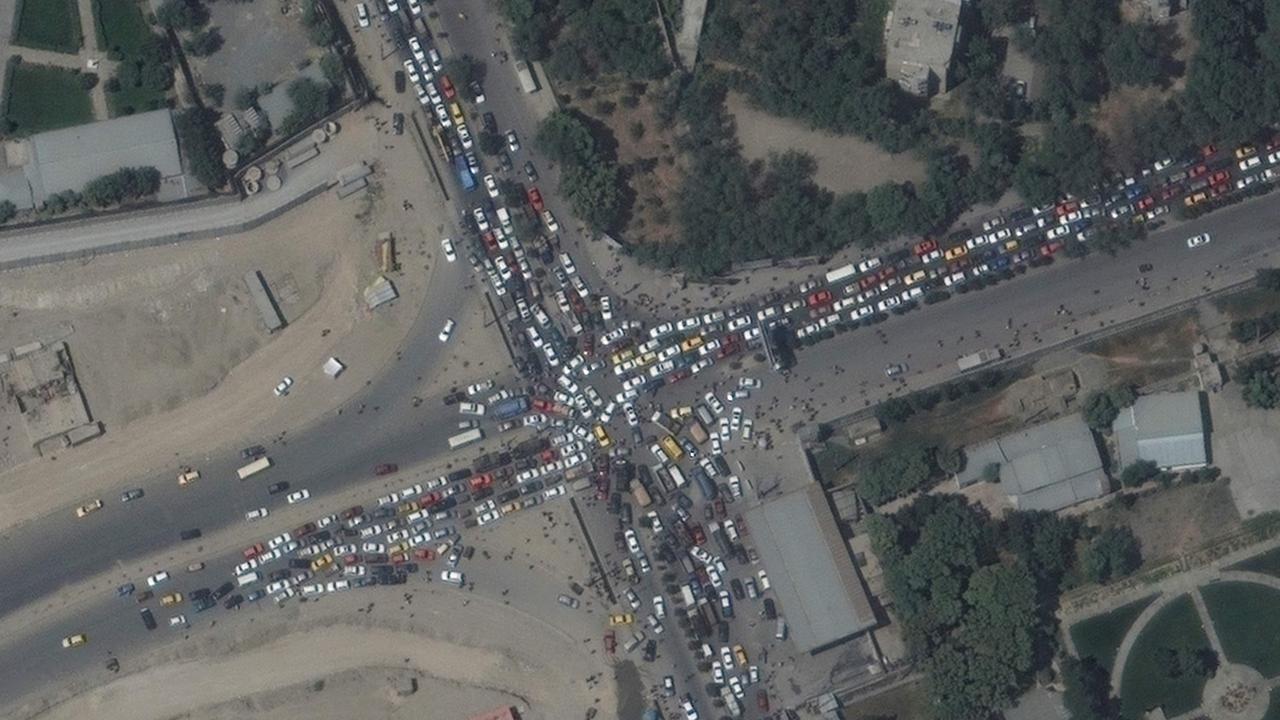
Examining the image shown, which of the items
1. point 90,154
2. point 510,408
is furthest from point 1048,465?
point 90,154

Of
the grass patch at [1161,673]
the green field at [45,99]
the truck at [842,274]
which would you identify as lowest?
the grass patch at [1161,673]

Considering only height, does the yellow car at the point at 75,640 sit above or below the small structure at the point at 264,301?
below

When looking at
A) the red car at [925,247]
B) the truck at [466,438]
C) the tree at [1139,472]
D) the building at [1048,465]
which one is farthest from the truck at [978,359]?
the truck at [466,438]

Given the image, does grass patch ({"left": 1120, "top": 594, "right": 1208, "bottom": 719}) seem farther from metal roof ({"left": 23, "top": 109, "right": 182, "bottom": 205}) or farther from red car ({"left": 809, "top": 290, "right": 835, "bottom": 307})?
metal roof ({"left": 23, "top": 109, "right": 182, "bottom": 205})

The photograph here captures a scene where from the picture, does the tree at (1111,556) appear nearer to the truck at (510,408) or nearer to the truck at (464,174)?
the truck at (510,408)

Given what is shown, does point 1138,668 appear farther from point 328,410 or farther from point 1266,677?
point 328,410

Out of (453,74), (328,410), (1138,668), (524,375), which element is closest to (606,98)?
(453,74)
